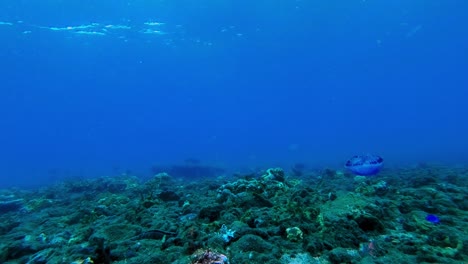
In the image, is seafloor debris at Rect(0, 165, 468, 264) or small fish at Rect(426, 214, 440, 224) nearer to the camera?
seafloor debris at Rect(0, 165, 468, 264)

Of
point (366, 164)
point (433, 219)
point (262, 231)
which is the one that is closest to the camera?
point (262, 231)

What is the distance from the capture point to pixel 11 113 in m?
103

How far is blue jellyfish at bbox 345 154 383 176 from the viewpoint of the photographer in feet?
20.8

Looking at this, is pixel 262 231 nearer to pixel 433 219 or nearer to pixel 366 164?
pixel 366 164

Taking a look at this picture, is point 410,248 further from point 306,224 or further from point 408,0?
point 408,0

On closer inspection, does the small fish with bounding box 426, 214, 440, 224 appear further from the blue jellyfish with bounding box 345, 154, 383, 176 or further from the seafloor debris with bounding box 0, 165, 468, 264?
the blue jellyfish with bounding box 345, 154, 383, 176

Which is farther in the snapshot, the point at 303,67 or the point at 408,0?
the point at 303,67

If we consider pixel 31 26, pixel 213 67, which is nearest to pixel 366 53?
pixel 213 67

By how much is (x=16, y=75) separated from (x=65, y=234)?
67.8 metres

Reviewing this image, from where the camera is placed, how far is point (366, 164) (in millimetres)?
6344

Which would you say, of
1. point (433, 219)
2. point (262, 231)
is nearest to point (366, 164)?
point (433, 219)

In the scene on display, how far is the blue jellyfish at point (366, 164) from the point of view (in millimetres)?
6328

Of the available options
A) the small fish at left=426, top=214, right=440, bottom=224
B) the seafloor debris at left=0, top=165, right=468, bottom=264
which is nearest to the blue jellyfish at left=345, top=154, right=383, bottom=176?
the seafloor debris at left=0, top=165, right=468, bottom=264

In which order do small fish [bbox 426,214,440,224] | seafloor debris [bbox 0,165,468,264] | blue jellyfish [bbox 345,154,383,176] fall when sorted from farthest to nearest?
blue jellyfish [bbox 345,154,383,176] < small fish [bbox 426,214,440,224] < seafloor debris [bbox 0,165,468,264]
